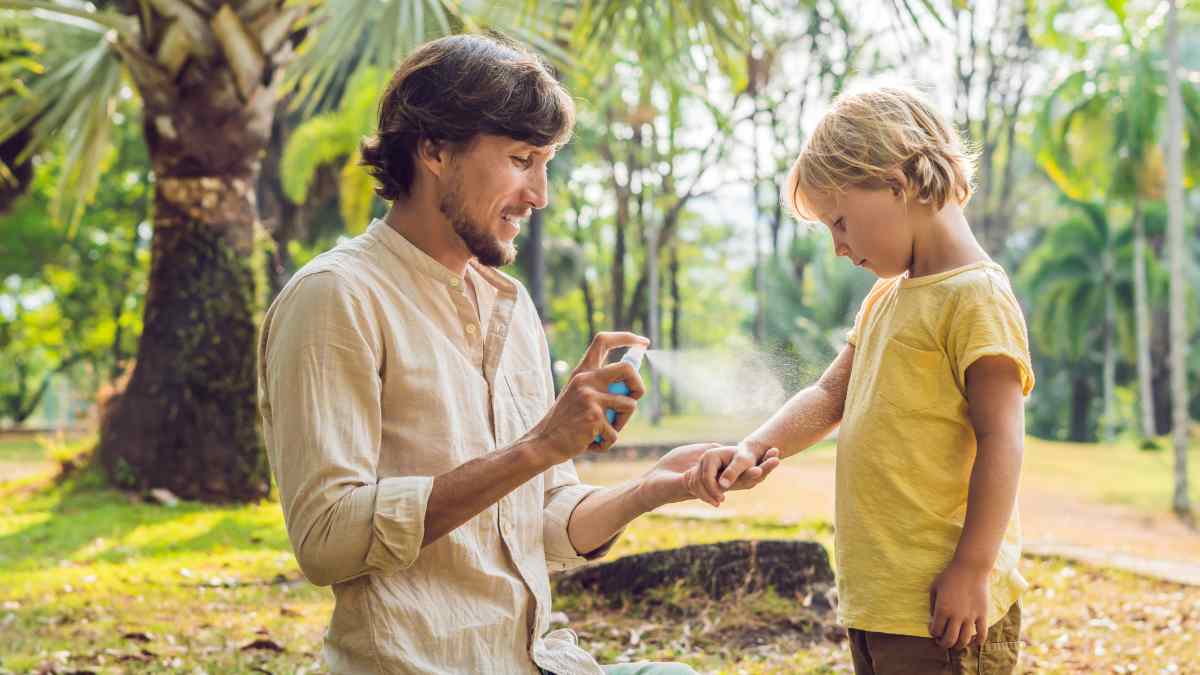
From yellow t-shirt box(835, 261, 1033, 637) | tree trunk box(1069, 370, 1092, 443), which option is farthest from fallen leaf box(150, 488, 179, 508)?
tree trunk box(1069, 370, 1092, 443)

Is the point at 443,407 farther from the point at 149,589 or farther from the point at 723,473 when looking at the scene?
the point at 149,589

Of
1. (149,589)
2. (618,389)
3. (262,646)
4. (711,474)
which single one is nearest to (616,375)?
(618,389)

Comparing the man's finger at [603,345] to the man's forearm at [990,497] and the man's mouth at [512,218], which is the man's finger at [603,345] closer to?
the man's mouth at [512,218]

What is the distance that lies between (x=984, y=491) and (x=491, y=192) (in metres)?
1.12

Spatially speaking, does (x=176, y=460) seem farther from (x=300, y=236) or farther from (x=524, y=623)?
(x=300, y=236)

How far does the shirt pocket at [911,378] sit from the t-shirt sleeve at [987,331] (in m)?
0.04

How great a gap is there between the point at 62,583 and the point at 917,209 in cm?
516

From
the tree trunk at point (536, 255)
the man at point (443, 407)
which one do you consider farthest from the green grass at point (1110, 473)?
the man at point (443, 407)

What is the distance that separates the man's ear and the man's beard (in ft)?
0.13

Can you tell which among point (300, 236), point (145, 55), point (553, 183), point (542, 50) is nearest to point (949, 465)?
point (542, 50)

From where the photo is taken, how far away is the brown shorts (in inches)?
94.8

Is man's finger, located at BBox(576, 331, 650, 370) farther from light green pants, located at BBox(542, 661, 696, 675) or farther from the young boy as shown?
light green pants, located at BBox(542, 661, 696, 675)

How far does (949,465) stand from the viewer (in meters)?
2.47

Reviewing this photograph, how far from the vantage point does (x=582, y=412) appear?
192 cm
